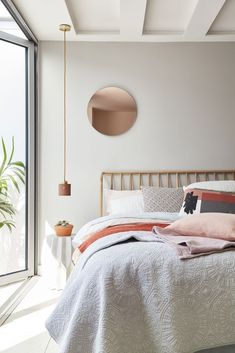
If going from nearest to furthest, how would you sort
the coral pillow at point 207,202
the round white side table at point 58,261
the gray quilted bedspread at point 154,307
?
the gray quilted bedspread at point 154,307 → the coral pillow at point 207,202 → the round white side table at point 58,261

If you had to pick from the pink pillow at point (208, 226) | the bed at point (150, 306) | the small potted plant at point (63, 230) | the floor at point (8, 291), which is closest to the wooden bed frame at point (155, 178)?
the small potted plant at point (63, 230)

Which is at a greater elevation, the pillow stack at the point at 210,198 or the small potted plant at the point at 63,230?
the pillow stack at the point at 210,198

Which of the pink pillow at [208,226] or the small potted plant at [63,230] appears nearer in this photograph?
the pink pillow at [208,226]

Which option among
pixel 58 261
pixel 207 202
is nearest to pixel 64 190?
pixel 58 261

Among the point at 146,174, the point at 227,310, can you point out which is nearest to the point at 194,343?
the point at 227,310

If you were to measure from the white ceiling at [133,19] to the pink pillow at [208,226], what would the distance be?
1.86m

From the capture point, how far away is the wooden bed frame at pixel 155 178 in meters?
4.16

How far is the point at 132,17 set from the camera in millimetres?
3523

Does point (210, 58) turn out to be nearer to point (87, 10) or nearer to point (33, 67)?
point (87, 10)

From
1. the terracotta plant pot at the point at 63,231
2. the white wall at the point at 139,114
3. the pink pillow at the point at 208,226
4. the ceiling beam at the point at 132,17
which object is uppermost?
the ceiling beam at the point at 132,17

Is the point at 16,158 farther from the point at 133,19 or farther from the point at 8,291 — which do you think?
the point at 133,19

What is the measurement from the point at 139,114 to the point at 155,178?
2.22 feet

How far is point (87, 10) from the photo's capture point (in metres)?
3.52

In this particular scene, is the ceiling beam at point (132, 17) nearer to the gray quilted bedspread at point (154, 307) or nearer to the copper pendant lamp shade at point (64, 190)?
the copper pendant lamp shade at point (64, 190)
